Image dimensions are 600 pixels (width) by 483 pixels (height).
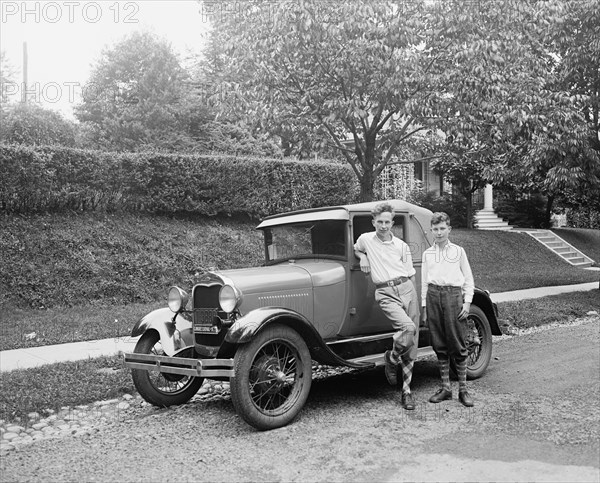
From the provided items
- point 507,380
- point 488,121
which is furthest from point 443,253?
point 488,121

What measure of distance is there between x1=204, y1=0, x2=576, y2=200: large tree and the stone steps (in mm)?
11617

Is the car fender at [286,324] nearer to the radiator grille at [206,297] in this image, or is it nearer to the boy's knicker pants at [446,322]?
the radiator grille at [206,297]

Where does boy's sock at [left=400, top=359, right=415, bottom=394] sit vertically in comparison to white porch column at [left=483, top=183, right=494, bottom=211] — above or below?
below

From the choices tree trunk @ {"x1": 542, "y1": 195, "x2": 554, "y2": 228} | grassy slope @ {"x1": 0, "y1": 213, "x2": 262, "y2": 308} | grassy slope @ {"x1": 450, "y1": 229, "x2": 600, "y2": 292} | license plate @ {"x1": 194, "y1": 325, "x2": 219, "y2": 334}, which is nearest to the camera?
license plate @ {"x1": 194, "y1": 325, "x2": 219, "y2": 334}

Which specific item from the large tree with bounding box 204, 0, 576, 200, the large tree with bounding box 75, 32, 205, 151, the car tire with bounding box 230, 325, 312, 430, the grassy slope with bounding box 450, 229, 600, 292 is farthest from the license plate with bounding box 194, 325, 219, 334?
the large tree with bounding box 75, 32, 205, 151

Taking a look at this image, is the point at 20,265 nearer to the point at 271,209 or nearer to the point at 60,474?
the point at 271,209

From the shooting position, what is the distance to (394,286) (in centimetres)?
594

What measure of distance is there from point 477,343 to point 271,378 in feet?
8.85

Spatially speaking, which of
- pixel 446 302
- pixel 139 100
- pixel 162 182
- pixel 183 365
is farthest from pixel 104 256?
pixel 139 100

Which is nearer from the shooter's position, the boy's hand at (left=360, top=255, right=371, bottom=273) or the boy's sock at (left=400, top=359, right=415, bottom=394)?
the boy's sock at (left=400, top=359, right=415, bottom=394)

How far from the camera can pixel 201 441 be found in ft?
16.2

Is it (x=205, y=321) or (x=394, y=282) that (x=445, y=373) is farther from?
(x=205, y=321)

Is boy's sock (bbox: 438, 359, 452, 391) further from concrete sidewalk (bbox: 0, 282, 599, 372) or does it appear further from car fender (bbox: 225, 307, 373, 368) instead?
concrete sidewalk (bbox: 0, 282, 599, 372)

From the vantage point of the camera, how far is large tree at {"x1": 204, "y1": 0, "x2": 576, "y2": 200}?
10.1m
